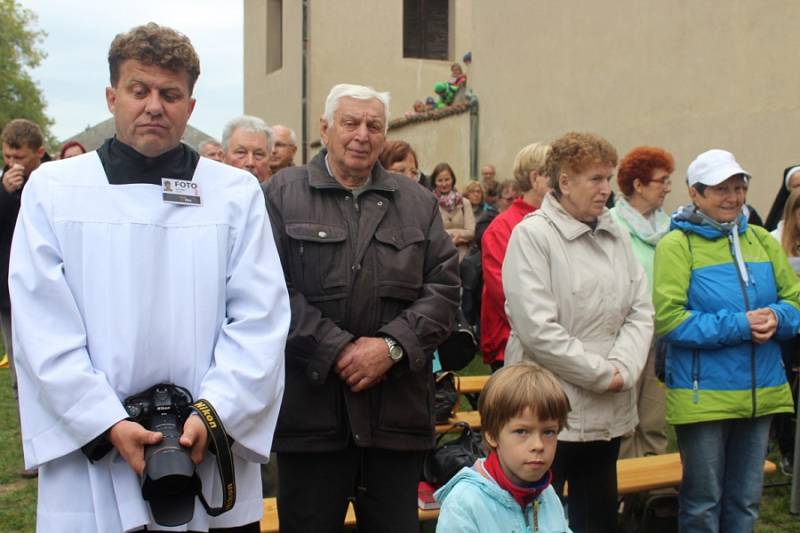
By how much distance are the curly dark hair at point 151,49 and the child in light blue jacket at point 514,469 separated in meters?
1.39

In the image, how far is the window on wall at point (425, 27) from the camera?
1967cm

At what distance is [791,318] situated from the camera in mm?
4121

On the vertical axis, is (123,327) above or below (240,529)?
above

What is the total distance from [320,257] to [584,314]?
3.96ft

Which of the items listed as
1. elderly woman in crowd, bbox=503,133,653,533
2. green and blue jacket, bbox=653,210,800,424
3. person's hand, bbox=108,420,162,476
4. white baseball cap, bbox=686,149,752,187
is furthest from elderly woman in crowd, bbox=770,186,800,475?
person's hand, bbox=108,420,162,476

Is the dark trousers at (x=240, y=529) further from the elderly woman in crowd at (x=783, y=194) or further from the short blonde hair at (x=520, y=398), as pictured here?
the elderly woman in crowd at (x=783, y=194)

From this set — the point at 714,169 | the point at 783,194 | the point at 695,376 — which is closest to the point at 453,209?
the point at 783,194

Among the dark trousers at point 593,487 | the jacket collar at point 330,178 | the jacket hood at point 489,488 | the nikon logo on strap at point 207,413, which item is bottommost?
the dark trousers at point 593,487

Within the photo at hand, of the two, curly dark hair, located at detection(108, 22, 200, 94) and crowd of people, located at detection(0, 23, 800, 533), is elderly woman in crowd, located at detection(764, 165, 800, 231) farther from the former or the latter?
curly dark hair, located at detection(108, 22, 200, 94)

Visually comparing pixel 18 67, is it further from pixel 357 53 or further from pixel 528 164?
pixel 528 164

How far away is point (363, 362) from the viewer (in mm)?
3188

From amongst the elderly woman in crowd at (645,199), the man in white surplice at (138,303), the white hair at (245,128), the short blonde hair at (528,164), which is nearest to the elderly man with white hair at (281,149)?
the white hair at (245,128)

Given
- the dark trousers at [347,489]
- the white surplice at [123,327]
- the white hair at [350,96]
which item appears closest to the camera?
the white surplice at [123,327]

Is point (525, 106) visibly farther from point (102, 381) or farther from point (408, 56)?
point (102, 381)
